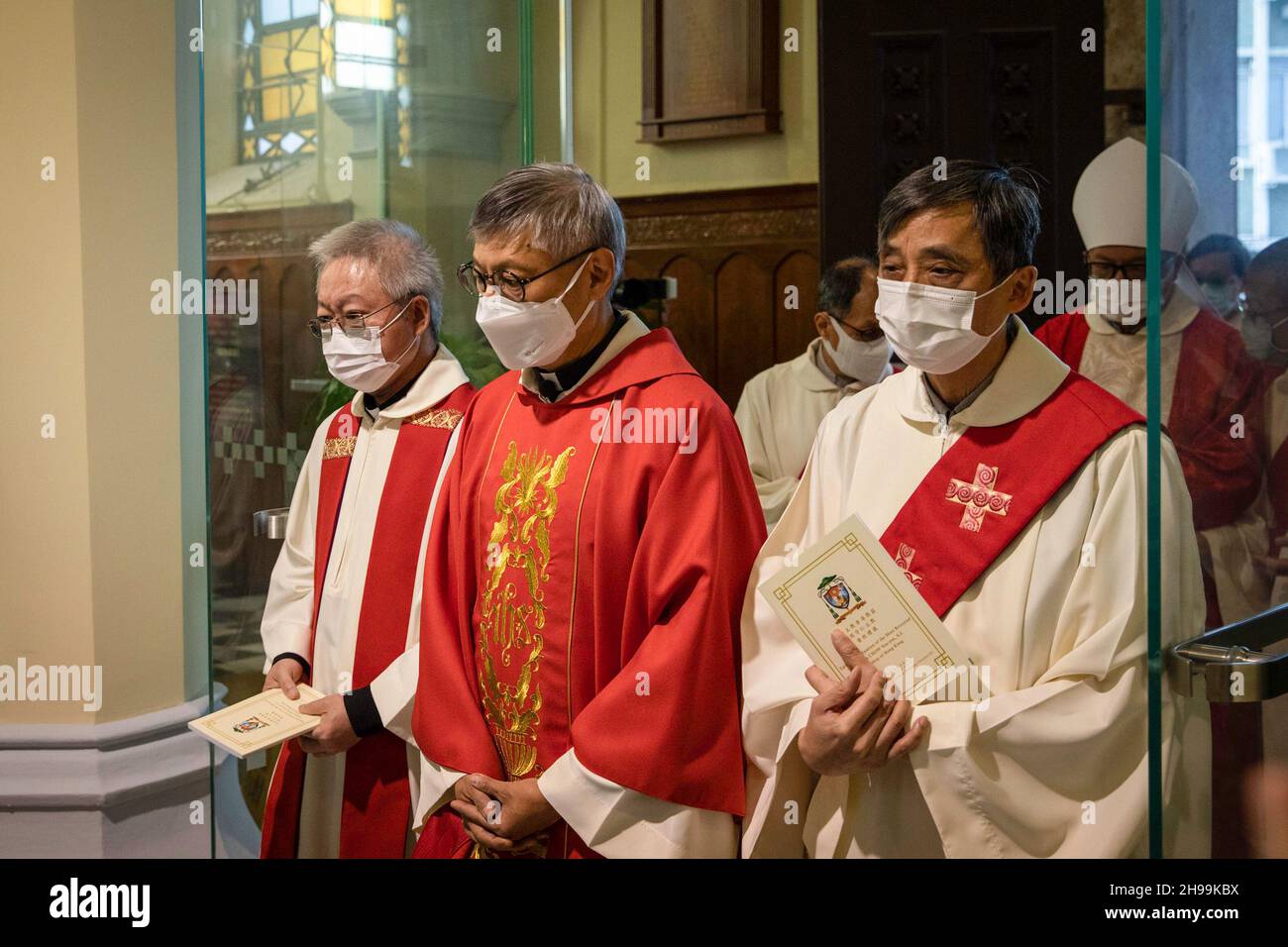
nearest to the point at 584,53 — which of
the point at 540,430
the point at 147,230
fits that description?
the point at 147,230

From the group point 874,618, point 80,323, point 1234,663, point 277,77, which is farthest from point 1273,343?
point 80,323

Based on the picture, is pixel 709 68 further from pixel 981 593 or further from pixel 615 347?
pixel 981 593

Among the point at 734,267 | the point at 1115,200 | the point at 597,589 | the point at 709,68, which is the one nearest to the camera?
the point at 597,589

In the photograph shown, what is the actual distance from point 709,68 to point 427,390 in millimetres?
2845

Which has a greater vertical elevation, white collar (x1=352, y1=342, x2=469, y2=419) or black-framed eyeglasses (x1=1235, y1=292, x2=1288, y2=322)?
black-framed eyeglasses (x1=1235, y1=292, x2=1288, y2=322)

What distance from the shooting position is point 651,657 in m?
1.97

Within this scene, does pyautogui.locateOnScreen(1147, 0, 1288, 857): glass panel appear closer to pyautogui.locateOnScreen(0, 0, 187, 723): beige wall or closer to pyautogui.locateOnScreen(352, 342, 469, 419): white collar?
pyautogui.locateOnScreen(352, 342, 469, 419): white collar

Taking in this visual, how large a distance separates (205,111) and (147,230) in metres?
0.79

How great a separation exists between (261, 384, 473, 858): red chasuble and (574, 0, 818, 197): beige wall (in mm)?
2742

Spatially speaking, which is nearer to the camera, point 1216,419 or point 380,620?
point 1216,419

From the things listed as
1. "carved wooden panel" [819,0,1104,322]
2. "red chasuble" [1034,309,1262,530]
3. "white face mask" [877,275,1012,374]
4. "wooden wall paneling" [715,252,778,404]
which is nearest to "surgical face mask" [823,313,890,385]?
"carved wooden panel" [819,0,1104,322]

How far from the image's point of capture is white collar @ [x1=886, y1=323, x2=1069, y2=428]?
1880 millimetres

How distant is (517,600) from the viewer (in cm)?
220

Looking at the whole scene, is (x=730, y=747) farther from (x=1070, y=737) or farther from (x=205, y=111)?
(x=205, y=111)
